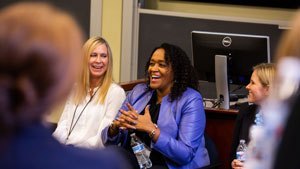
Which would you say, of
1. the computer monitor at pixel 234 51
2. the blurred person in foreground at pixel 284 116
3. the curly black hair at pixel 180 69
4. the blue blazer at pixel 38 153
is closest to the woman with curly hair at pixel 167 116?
the curly black hair at pixel 180 69

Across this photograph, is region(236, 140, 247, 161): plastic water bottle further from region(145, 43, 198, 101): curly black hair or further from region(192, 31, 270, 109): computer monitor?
region(192, 31, 270, 109): computer monitor

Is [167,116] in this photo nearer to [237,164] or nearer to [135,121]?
[135,121]

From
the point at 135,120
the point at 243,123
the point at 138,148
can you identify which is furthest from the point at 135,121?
the point at 243,123

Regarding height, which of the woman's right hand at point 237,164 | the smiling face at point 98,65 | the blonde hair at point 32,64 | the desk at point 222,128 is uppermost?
the smiling face at point 98,65

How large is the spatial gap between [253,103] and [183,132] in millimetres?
414

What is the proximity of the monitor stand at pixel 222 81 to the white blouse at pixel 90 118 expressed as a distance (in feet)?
2.17

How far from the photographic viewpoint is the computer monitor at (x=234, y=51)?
3.76m

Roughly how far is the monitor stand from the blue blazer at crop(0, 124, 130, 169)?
2709mm

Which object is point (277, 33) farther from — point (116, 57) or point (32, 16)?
point (32, 16)

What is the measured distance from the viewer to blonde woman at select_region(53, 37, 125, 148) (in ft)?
11.3

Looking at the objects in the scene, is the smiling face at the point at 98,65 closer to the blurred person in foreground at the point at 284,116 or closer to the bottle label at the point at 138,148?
the bottle label at the point at 138,148

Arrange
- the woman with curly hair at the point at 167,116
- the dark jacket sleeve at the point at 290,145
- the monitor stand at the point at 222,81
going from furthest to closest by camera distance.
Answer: the monitor stand at the point at 222,81
the woman with curly hair at the point at 167,116
the dark jacket sleeve at the point at 290,145

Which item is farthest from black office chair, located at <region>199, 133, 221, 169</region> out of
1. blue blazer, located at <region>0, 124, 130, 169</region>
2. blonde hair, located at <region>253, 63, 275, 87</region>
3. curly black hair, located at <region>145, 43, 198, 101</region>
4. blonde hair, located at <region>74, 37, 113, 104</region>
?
blue blazer, located at <region>0, 124, 130, 169</region>

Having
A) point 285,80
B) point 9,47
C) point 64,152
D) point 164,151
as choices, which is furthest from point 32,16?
point 164,151
